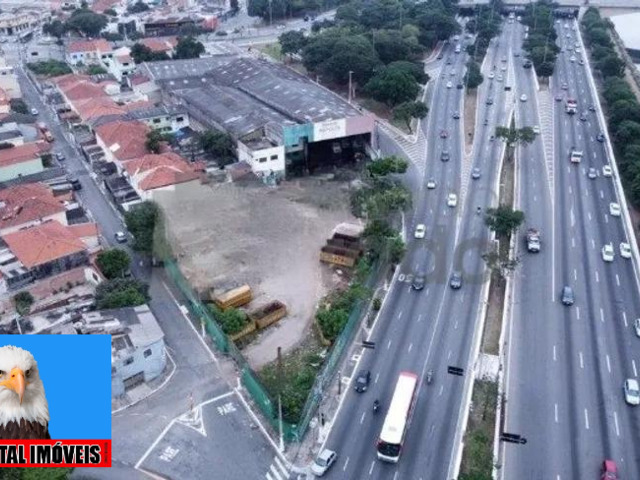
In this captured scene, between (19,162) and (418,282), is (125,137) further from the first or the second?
(418,282)

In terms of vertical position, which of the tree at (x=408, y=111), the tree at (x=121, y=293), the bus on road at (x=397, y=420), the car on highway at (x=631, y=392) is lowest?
the car on highway at (x=631, y=392)

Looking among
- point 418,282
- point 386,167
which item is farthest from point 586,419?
point 386,167

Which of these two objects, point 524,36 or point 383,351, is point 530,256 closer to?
point 383,351

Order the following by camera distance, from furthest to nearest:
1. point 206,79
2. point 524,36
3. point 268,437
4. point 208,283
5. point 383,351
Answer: point 524,36
point 206,79
point 208,283
point 383,351
point 268,437

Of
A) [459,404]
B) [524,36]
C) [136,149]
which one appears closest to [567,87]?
[524,36]

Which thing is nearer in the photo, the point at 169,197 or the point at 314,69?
the point at 169,197

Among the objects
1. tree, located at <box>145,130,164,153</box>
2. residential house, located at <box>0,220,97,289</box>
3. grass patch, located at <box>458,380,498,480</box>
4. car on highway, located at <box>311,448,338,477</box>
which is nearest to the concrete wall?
tree, located at <box>145,130,164,153</box>

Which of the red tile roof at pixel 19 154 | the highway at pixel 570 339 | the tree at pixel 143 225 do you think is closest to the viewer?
the highway at pixel 570 339

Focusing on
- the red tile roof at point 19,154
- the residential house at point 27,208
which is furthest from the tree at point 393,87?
the residential house at point 27,208

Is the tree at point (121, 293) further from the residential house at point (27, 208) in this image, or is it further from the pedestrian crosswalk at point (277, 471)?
the pedestrian crosswalk at point (277, 471)
